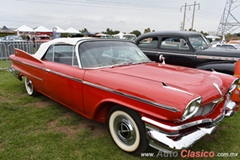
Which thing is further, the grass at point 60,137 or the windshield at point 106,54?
the windshield at point 106,54

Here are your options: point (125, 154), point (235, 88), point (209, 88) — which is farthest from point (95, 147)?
point (235, 88)

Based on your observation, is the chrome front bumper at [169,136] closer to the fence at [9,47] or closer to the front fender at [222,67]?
the front fender at [222,67]

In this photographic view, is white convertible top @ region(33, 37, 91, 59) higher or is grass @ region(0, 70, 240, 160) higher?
white convertible top @ region(33, 37, 91, 59)

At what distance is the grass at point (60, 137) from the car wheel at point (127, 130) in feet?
0.43

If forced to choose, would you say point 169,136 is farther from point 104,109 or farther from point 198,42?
point 198,42

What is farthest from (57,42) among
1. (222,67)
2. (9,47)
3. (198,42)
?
(9,47)

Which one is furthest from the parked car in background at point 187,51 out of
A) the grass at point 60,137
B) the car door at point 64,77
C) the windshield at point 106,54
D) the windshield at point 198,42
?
the car door at point 64,77

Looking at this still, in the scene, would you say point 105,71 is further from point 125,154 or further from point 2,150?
point 2,150

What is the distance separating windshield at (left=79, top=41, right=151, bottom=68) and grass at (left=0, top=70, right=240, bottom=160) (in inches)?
44.3

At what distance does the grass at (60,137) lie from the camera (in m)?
2.50

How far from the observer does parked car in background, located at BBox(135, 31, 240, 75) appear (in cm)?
467

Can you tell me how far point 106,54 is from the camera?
310cm

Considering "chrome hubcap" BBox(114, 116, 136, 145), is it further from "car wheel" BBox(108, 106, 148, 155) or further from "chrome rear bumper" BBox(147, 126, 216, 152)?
"chrome rear bumper" BBox(147, 126, 216, 152)

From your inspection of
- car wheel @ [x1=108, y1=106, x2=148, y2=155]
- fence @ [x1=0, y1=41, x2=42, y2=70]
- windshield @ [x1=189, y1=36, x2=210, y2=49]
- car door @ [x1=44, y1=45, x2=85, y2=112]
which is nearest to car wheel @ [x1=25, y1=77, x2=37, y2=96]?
car door @ [x1=44, y1=45, x2=85, y2=112]
